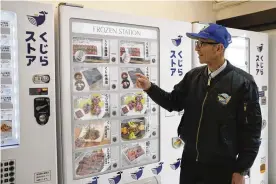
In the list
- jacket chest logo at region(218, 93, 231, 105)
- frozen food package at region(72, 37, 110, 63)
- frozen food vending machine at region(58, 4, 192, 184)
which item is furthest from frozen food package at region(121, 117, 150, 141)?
jacket chest logo at region(218, 93, 231, 105)

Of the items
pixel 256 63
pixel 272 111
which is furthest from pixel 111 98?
pixel 272 111

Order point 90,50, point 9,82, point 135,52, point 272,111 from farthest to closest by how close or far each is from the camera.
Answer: point 272,111 → point 135,52 → point 90,50 → point 9,82

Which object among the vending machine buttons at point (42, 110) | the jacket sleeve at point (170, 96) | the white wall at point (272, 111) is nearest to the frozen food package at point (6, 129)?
the vending machine buttons at point (42, 110)

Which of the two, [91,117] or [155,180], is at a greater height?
[91,117]

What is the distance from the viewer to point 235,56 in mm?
2682

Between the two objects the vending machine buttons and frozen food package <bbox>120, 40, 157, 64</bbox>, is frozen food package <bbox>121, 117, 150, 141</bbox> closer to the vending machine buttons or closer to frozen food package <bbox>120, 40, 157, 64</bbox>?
frozen food package <bbox>120, 40, 157, 64</bbox>

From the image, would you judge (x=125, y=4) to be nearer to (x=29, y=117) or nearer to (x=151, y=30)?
(x=151, y=30)

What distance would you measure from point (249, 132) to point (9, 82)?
1.42 m

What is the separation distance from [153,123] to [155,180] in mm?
442

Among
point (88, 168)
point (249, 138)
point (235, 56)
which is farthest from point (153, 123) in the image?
point (235, 56)

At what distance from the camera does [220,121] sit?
168 cm

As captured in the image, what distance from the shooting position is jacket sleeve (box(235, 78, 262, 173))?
163 centimetres

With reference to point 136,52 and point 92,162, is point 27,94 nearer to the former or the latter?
point 92,162

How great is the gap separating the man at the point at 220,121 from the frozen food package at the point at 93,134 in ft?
1.80
